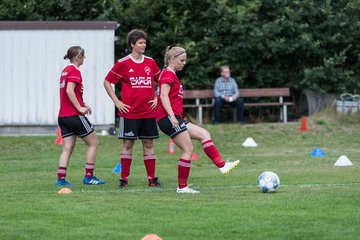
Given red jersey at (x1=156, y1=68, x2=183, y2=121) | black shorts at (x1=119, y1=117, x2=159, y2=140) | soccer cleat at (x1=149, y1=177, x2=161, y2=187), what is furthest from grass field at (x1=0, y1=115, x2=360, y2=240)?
red jersey at (x1=156, y1=68, x2=183, y2=121)

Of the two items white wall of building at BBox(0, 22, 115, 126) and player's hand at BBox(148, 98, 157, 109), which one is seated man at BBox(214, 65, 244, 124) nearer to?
white wall of building at BBox(0, 22, 115, 126)

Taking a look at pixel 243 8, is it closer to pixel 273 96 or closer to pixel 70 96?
pixel 273 96

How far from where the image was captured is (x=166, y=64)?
39.4ft

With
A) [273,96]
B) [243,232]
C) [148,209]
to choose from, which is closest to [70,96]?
[148,209]

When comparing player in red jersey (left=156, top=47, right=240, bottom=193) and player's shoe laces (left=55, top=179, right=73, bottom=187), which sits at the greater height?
player in red jersey (left=156, top=47, right=240, bottom=193)

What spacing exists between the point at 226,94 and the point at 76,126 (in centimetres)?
1153

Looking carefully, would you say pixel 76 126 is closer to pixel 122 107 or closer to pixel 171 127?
pixel 122 107

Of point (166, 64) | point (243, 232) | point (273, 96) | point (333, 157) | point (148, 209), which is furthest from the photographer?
point (273, 96)

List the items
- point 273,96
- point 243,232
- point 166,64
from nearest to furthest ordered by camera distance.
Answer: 1. point 243,232
2. point 166,64
3. point 273,96

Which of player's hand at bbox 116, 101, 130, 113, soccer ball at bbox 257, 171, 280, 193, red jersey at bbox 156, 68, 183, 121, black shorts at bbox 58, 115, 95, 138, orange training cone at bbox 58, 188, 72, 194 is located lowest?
orange training cone at bbox 58, 188, 72, 194

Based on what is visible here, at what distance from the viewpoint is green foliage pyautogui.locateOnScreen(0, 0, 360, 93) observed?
2578cm

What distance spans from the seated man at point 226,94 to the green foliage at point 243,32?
154 centimetres

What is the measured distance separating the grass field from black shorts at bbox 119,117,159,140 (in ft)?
2.28

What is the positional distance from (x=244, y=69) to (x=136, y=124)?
14.0 meters
